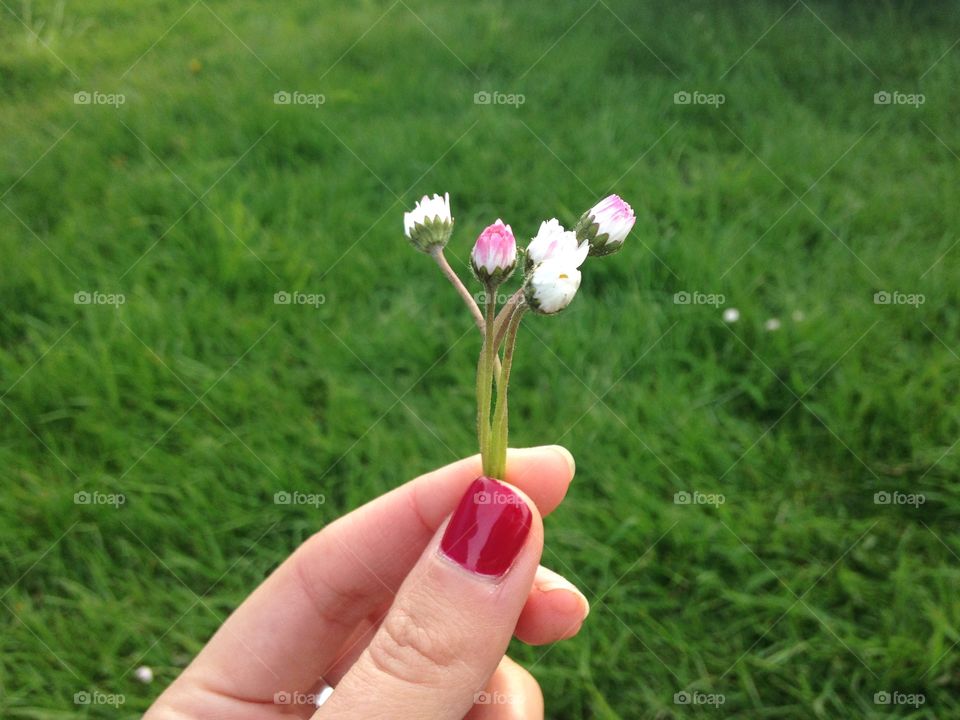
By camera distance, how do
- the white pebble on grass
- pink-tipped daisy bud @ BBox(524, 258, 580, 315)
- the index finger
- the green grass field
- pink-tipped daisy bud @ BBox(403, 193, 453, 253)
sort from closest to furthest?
pink-tipped daisy bud @ BBox(524, 258, 580, 315) → pink-tipped daisy bud @ BBox(403, 193, 453, 253) → the index finger → the green grass field → the white pebble on grass

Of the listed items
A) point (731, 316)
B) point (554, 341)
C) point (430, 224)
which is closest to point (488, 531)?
point (430, 224)

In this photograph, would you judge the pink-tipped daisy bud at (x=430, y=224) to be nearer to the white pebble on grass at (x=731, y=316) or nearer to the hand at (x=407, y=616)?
the hand at (x=407, y=616)

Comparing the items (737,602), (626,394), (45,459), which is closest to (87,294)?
(45,459)

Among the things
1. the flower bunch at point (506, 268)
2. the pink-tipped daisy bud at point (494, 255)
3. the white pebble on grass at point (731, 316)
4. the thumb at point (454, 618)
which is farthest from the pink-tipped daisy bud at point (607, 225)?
the white pebble on grass at point (731, 316)

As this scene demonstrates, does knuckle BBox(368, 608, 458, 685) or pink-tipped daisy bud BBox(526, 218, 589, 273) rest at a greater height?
pink-tipped daisy bud BBox(526, 218, 589, 273)

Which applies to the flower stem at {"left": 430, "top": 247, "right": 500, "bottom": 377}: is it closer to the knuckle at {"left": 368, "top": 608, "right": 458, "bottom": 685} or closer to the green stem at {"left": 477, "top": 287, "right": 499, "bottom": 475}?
the green stem at {"left": 477, "top": 287, "right": 499, "bottom": 475}

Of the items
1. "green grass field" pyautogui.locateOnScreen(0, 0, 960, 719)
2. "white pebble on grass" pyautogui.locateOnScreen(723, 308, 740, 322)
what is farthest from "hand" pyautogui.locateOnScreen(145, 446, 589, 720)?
"white pebble on grass" pyautogui.locateOnScreen(723, 308, 740, 322)

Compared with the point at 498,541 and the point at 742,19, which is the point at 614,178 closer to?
the point at 742,19
